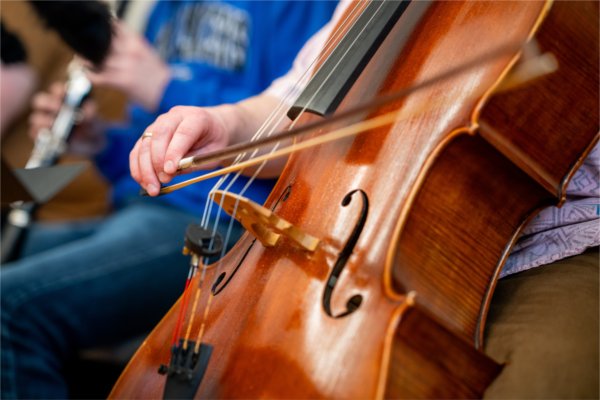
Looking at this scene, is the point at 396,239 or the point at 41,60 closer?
the point at 396,239

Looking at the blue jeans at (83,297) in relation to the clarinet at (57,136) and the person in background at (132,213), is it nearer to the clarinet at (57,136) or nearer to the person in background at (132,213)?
the person in background at (132,213)

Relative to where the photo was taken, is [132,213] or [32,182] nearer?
[32,182]

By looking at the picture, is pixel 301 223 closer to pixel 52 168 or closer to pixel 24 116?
pixel 52 168

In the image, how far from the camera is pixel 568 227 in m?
0.66

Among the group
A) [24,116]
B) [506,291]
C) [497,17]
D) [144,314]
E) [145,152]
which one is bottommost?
[506,291]

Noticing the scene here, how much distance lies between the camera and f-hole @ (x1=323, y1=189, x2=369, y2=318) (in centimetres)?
50

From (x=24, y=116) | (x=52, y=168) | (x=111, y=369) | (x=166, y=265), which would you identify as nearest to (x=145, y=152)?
(x=52, y=168)

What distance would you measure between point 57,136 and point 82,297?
41 centimetres

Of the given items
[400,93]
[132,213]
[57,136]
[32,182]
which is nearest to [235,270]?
[400,93]

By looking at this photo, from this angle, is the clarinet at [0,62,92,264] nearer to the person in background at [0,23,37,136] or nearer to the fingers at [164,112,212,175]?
the person in background at [0,23,37,136]

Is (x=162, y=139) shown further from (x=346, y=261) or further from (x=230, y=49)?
(x=230, y=49)

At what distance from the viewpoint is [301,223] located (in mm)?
583

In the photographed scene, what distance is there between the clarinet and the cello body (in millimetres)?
813

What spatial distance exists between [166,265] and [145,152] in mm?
505
